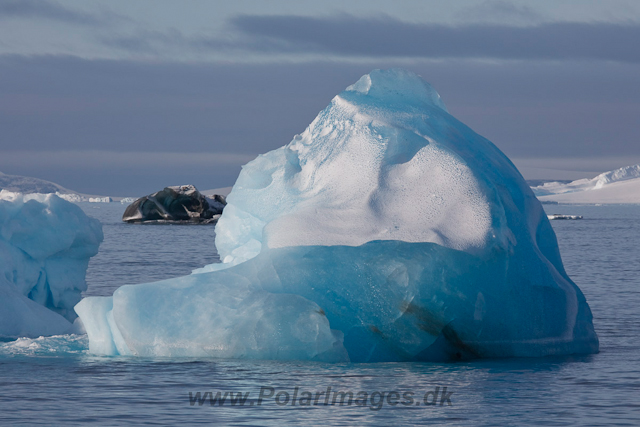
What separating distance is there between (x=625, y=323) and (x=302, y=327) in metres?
8.40

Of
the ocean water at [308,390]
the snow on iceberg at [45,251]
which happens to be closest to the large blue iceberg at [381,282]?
the ocean water at [308,390]

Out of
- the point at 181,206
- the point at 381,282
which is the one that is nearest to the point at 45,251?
the point at 381,282

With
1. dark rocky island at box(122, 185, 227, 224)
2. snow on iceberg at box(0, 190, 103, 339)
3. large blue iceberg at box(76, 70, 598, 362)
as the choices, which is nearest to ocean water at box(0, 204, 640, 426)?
large blue iceberg at box(76, 70, 598, 362)

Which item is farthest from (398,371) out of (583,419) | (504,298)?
(583,419)

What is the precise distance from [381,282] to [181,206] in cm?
5517

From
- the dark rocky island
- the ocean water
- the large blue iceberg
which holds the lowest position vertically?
the dark rocky island

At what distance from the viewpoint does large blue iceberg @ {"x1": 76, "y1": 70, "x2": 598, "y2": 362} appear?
39.9 ft

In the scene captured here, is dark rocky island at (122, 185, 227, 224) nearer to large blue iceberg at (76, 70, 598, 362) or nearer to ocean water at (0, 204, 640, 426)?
ocean water at (0, 204, 640, 426)

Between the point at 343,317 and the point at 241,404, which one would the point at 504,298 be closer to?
the point at 343,317

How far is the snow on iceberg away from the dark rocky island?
45064mm

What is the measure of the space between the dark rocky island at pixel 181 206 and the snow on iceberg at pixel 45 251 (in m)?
45.1

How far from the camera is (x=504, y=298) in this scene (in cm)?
1268

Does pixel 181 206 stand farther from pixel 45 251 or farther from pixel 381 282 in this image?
pixel 381 282

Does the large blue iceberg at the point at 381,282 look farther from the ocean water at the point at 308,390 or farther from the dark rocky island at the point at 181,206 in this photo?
the dark rocky island at the point at 181,206
